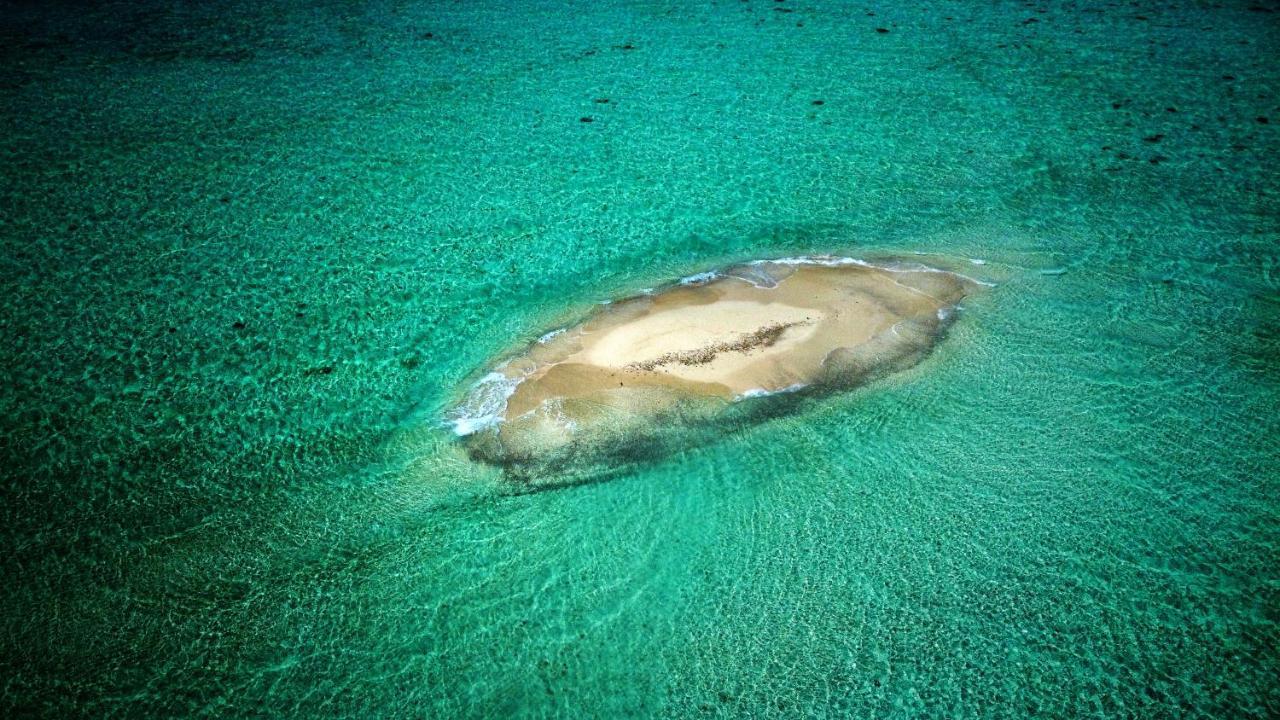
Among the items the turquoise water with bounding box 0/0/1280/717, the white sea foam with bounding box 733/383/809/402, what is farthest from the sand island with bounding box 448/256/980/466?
the turquoise water with bounding box 0/0/1280/717

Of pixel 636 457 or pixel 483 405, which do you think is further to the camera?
pixel 483 405

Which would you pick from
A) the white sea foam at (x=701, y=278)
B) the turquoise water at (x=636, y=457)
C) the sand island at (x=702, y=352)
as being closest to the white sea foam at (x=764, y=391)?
the sand island at (x=702, y=352)

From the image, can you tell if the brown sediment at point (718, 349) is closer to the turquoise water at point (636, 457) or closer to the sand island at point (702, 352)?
the sand island at point (702, 352)

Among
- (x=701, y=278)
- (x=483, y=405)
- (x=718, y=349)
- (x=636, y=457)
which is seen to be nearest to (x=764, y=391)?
(x=718, y=349)

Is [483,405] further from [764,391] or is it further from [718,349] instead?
[764,391]

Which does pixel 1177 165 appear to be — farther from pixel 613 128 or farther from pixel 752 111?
pixel 613 128

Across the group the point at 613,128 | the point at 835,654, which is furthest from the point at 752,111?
the point at 835,654
